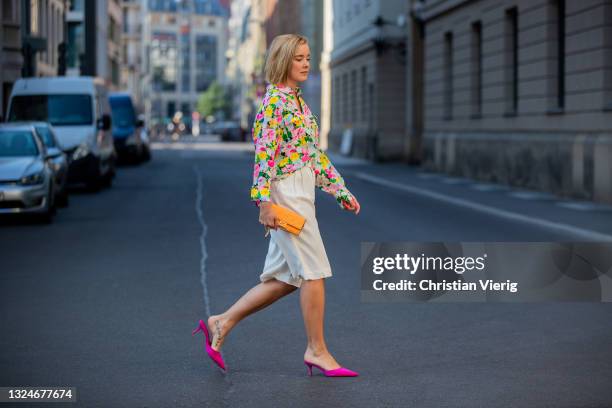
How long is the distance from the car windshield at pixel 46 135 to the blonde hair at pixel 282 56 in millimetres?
14338

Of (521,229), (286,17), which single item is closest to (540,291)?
(521,229)

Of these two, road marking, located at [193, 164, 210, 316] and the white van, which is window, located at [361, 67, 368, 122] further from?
the white van

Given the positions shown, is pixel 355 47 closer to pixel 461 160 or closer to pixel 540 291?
pixel 461 160

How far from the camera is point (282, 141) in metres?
6.36

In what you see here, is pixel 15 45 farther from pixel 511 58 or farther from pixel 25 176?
pixel 25 176

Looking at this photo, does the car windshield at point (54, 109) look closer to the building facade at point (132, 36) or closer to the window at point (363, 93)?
the window at point (363, 93)

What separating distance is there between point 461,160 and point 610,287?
86.8ft

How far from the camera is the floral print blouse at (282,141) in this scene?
6.26m

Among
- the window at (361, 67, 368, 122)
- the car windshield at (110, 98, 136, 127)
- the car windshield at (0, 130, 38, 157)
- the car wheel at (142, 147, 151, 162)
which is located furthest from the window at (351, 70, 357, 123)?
the car windshield at (0, 130, 38, 157)

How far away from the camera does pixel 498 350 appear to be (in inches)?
291

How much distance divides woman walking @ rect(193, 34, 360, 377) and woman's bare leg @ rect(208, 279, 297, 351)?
0.08 metres

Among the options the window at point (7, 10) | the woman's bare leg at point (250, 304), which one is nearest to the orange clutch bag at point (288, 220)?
the woman's bare leg at point (250, 304)

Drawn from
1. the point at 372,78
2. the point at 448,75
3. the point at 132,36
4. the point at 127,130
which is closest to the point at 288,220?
the point at 448,75

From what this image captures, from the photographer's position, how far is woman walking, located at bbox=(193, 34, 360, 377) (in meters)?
6.29
